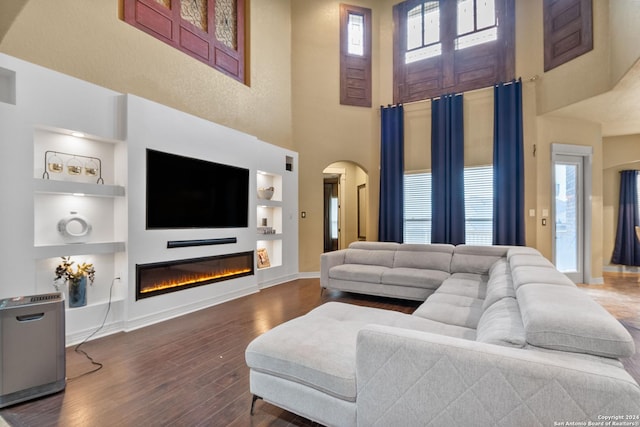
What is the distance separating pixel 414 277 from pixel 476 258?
90cm


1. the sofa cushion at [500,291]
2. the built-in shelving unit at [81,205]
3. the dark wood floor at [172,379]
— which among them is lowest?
the dark wood floor at [172,379]

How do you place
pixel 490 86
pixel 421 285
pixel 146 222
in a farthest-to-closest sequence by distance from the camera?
pixel 490 86 → pixel 421 285 → pixel 146 222

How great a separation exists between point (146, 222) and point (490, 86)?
5.92 metres

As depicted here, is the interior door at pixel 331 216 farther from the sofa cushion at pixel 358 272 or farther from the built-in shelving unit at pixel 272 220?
the sofa cushion at pixel 358 272

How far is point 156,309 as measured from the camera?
11.4 ft

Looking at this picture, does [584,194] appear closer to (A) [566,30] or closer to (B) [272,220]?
(A) [566,30]

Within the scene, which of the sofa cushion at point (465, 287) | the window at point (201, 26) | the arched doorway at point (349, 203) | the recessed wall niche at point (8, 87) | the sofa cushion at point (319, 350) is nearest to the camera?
the sofa cushion at point (319, 350)

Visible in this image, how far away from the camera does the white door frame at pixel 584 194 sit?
5.22 meters

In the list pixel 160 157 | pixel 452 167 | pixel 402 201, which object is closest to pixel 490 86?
pixel 452 167

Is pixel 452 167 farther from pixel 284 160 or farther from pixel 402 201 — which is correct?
pixel 284 160

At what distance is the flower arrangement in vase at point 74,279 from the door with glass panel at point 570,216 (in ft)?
22.4

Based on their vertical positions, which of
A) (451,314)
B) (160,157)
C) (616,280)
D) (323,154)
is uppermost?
(323,154)

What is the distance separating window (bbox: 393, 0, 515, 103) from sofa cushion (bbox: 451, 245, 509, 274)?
322 cm

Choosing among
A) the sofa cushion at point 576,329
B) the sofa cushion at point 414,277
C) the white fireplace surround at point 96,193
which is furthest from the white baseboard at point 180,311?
the sofa cushion at point 576,329
